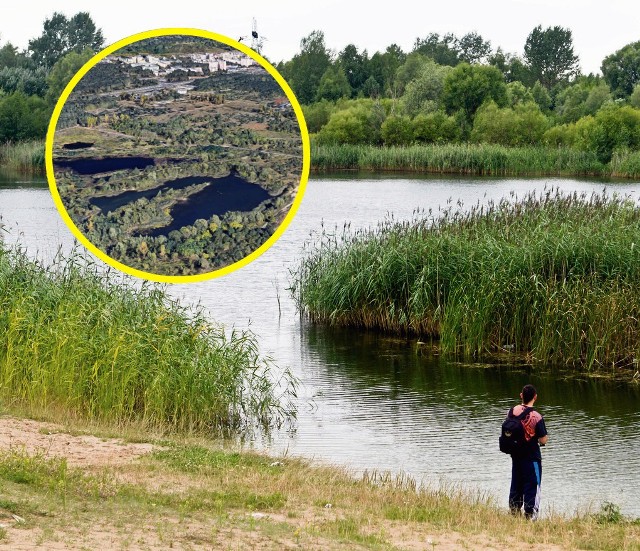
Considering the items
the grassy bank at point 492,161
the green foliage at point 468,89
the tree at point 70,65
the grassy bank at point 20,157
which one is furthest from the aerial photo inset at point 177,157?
the green foliage at point 468,89

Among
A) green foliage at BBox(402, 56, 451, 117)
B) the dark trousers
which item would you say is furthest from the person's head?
green foliage at BBox(402, 56, 451, 117)

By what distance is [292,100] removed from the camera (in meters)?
2.44

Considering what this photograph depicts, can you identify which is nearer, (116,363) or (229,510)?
(229,510)

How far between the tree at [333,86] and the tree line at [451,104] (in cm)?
8

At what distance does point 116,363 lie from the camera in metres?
10.6

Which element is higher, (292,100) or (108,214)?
(292,100)

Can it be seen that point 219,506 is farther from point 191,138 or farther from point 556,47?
point 556,47

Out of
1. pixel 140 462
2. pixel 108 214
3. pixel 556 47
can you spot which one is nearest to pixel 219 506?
pixel 140 462

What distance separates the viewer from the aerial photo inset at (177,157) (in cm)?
241

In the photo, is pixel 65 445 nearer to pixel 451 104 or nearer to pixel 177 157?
pixel 177 157

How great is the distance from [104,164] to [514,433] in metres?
5.78

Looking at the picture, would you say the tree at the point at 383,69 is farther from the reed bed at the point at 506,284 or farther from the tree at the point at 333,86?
the reed bed at the point at 506,284

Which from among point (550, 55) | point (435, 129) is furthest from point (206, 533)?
point (550, 55)

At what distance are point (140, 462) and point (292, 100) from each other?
6.15 m
